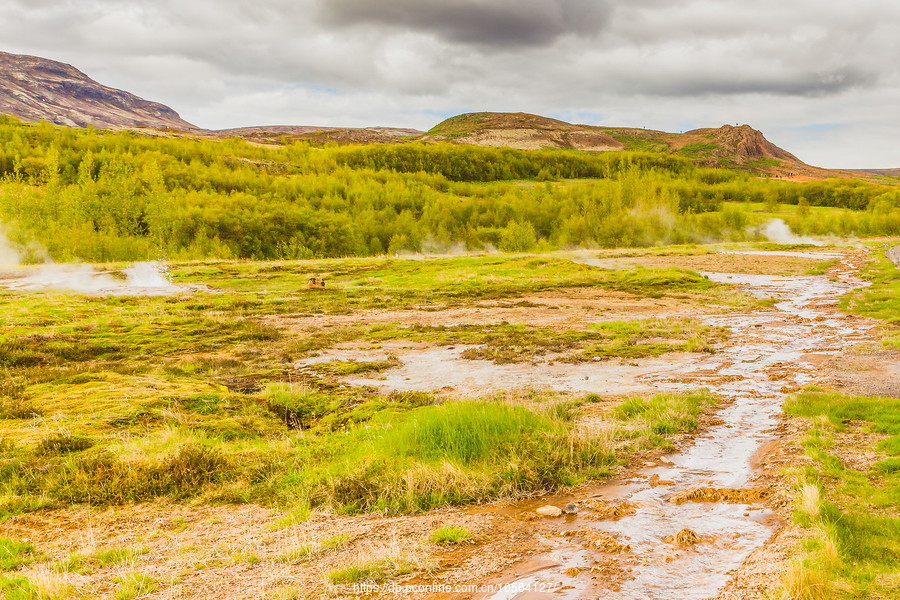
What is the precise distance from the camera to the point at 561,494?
28.5 feet

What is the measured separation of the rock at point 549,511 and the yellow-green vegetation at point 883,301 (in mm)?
17587

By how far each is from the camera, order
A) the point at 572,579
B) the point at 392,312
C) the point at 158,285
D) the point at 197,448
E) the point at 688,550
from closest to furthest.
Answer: the point at 572,579 → the point at 688,550 → the point at 197,448 → the point at 392,312 → the point at 158,285

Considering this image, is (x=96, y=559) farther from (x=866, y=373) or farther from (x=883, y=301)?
(x=883, y=301)

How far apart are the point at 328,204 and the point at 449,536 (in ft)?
348

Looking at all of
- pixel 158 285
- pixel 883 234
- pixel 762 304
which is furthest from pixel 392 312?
pixel 883 234

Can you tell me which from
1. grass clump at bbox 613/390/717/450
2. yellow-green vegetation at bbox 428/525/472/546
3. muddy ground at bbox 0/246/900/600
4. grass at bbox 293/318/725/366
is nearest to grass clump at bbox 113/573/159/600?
muddy ground at bbox 0/246/900/600

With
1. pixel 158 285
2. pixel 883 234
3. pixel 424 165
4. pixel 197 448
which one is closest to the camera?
pixel 197 448

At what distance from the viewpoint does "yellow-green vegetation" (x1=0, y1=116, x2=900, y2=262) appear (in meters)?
62.6

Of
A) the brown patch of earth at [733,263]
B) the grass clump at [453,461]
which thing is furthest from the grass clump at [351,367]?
the brown patch of earth at [733,263]

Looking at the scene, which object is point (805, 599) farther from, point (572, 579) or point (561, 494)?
point (561, 494)

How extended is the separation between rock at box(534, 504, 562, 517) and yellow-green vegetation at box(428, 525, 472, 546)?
4.18 ft

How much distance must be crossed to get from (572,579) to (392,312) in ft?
88.2

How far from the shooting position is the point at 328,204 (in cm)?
10762

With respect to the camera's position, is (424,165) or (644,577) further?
(424,165)
